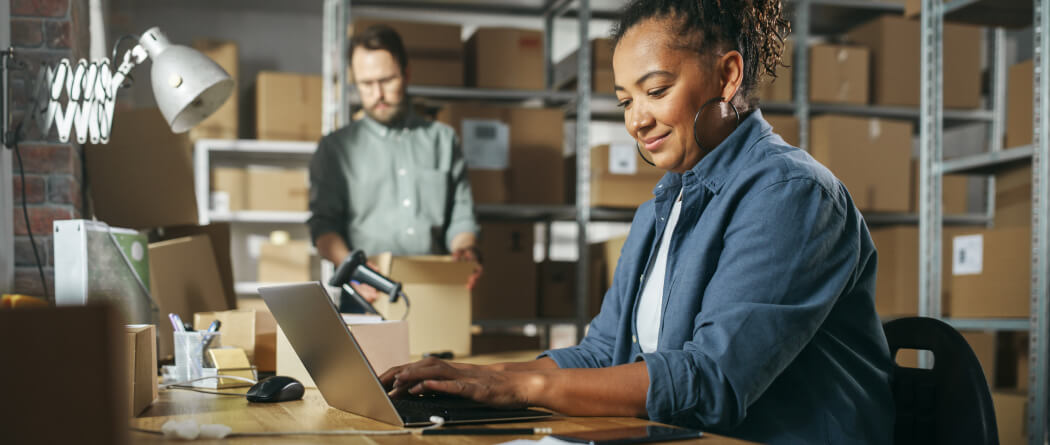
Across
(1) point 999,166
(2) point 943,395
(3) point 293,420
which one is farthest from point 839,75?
(3) point 293,420

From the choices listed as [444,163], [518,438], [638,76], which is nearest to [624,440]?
[518,438]

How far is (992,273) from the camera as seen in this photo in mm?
2520

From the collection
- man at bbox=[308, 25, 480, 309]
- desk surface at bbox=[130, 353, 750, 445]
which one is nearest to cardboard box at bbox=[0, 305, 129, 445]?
desk surface at bbox=[130, 353, 750, 445]

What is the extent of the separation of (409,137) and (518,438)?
2.08 meters

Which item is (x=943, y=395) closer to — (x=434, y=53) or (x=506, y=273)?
(x=506, y=273)

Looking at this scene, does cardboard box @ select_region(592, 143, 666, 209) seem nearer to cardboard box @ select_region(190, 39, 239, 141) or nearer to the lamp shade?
cardboard box @ select_region(190, 39, 239, 141)

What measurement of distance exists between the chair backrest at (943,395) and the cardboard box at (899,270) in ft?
8.86

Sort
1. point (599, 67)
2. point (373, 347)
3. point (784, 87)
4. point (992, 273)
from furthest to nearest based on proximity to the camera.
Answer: point (784, 87)
point (599, 67)
point (992, 273)
point (373, 347)

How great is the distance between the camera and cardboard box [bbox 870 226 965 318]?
3.56m

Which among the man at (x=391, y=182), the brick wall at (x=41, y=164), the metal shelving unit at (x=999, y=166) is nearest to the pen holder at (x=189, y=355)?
the brick wall at (x=41, y=164)

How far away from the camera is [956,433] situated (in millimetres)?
983

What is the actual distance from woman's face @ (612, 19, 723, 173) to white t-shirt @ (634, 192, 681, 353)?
8 centimetres

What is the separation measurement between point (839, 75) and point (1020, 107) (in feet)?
3.52

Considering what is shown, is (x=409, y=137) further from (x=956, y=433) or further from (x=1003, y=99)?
(x=1003, y=99)
